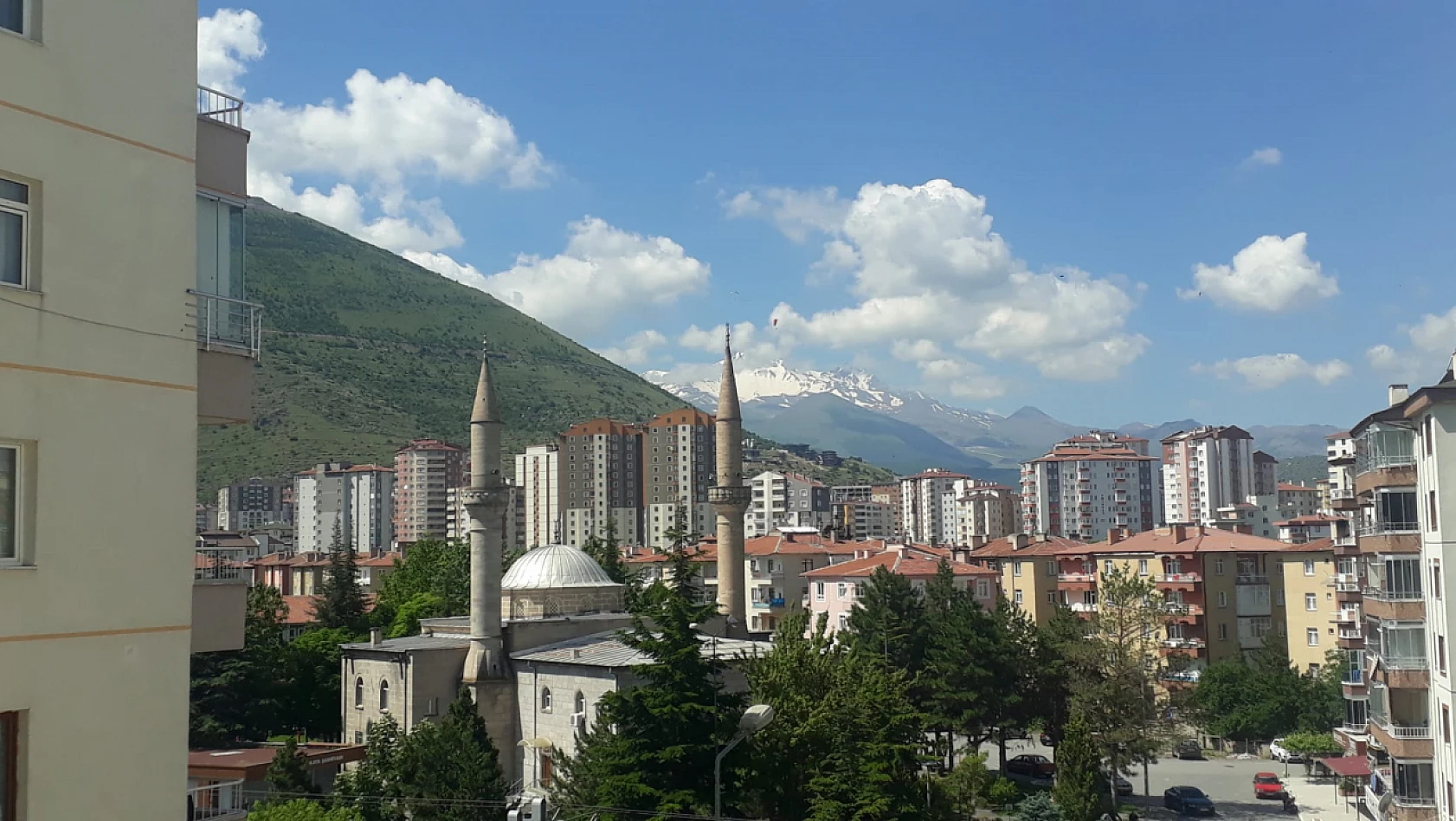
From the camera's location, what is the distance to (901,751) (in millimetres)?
28031

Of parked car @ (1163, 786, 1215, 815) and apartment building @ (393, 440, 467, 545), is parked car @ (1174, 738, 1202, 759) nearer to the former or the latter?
parked car @ (1163, 786, 1215, 815)

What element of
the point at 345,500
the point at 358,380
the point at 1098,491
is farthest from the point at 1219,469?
the point at 358,380

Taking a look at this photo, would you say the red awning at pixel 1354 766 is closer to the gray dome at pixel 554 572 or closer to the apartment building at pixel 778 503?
the gray dome at pixel 554 572

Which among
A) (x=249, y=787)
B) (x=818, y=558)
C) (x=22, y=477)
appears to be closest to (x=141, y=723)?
(x=22, y=477)

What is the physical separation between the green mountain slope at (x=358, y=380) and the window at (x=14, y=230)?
12360cm

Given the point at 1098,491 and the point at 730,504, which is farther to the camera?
the point at 1098,491

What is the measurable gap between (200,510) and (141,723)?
141 metres

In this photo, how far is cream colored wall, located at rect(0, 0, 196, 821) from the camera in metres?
6.03

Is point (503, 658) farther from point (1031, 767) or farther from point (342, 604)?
point (342, 604)

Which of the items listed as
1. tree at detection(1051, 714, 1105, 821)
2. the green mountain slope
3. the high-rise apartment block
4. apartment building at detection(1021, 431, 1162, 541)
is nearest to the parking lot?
tree at detection(1051, 714, 1105, 821)

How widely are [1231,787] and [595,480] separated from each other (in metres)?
96.7

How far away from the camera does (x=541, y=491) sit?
13600 cm

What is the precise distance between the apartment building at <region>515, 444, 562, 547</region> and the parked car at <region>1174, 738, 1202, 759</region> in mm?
89767

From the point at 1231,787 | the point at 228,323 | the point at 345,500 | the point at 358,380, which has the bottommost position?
the point at 1231,787
